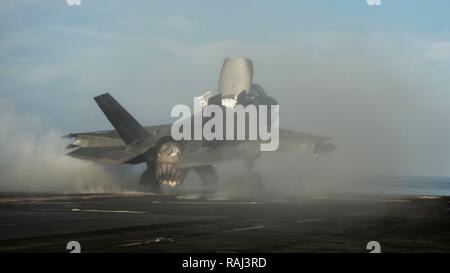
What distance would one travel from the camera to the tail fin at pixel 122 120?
60.7m

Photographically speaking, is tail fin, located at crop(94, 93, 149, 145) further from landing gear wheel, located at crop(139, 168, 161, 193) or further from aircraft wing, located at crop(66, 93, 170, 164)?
landing gear wheel, located at crop(139, 168, 161, 193)

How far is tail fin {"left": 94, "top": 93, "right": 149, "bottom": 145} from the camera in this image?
60.7m

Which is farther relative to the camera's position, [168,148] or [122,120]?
[122,120]

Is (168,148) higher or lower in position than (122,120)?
lower

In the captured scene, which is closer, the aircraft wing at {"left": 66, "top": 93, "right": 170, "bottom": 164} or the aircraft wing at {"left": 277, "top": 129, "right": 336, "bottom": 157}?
the aircraft wing at {"left": 66, "top": 93, "right": 170, "bottom": 164}

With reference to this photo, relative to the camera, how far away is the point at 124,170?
7344cm

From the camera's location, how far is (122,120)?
60719 mm

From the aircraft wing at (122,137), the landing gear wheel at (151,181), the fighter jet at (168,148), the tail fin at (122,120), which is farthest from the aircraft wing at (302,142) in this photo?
the tail fin at (122,120)

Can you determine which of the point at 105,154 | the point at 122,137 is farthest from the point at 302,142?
the point at 105,154

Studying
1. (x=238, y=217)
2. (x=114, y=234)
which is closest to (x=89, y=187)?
(x=238, y=217)

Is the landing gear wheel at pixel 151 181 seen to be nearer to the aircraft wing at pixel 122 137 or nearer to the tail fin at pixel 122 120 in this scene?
the aircraft wing at pixel 122 137

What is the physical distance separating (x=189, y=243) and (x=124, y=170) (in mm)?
Answer: 58156

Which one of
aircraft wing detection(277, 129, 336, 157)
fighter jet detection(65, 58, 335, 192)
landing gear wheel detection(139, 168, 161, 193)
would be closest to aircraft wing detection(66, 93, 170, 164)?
fighter jet detection(65, 58, 335, 192)

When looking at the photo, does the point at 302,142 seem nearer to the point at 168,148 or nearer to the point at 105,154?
the point at 168,148
